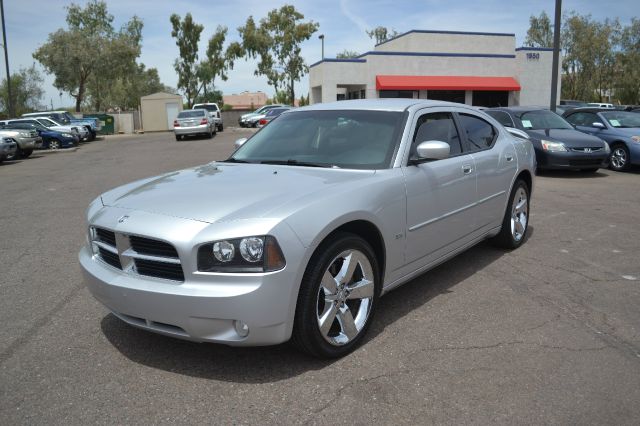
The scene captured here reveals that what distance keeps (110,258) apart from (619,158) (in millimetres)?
13159

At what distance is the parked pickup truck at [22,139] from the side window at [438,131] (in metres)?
19.0

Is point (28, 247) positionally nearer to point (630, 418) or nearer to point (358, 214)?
point (358, 214)

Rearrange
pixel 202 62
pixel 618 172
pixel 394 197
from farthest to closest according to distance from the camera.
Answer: pixel 202 62, pixel 618 172, pixel 394 197

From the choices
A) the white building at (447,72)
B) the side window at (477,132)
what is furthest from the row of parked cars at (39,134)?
the side window at (477,132)

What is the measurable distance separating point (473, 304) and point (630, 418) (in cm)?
172

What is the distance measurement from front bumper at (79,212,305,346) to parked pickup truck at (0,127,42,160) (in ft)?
63.6

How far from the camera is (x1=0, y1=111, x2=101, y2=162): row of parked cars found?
778 inches

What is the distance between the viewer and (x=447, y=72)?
1564 inches

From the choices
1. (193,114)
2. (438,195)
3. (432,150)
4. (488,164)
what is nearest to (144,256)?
(432,150)

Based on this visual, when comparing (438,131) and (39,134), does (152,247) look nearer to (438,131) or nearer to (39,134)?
(438,131)

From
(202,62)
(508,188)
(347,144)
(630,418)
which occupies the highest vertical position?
(202,62)

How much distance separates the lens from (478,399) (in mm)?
3086

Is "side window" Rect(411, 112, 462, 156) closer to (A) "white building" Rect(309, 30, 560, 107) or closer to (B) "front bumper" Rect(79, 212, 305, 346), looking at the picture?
(B) "front bumper" Rect(79, 212, 305, 346)

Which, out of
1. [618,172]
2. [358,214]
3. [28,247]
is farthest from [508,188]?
[618,172]
